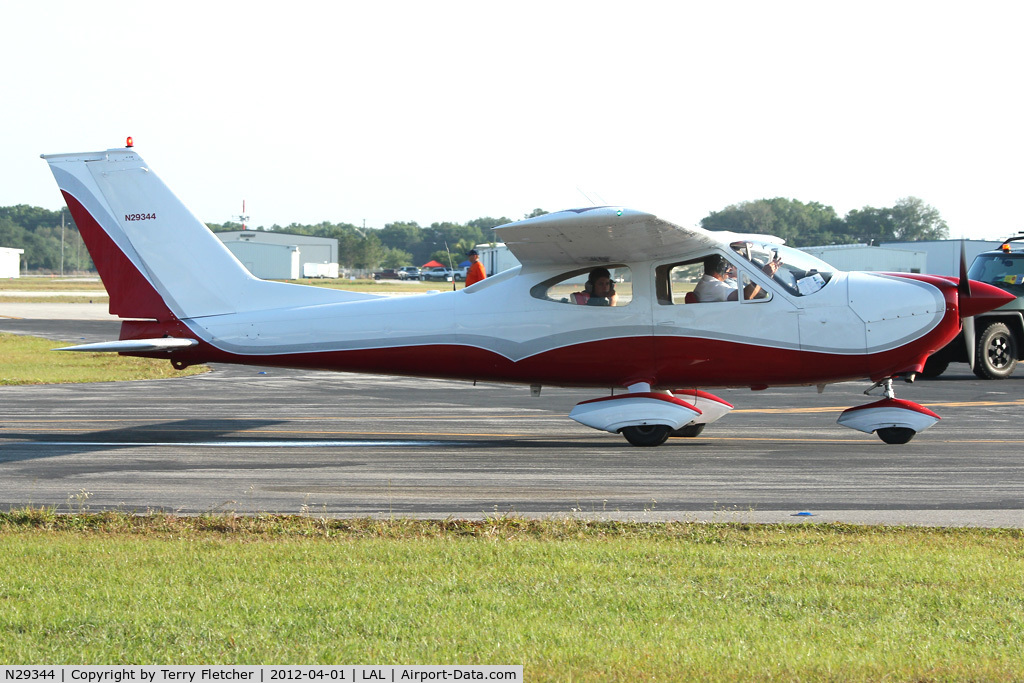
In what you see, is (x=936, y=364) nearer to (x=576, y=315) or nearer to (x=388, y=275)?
(x=576, y=315)

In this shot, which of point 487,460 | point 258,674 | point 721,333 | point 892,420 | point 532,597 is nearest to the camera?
point 258,674

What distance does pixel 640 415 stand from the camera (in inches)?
453

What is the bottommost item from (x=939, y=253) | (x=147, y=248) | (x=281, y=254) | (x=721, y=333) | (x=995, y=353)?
(x=995, y=353)

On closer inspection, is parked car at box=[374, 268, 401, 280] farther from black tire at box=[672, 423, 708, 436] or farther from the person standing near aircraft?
the person standing near aircraft

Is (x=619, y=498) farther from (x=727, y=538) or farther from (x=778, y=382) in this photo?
(x=778, y=382)

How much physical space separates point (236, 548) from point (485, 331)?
19.7 ft

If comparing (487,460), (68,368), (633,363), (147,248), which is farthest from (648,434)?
(68,368)

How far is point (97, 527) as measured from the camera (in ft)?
24.5

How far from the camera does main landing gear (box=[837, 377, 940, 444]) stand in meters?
11.4

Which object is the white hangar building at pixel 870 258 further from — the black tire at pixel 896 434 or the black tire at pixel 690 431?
the black tire at pixel 896 434

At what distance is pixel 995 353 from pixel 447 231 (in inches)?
4881

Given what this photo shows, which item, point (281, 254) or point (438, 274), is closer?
point (281, 254)

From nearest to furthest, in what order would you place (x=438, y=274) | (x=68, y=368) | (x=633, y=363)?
(x=633, y=363) → (x=68, y=368) → (x=438, y=274)

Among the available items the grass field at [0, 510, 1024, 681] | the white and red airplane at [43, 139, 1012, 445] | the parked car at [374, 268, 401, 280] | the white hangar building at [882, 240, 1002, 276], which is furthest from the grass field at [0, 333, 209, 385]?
the parked car at [374, 268, 401, 280]
